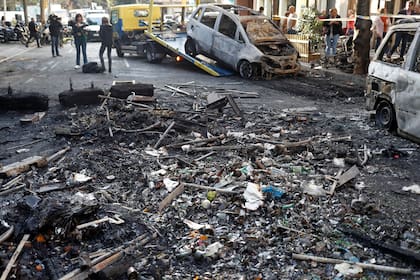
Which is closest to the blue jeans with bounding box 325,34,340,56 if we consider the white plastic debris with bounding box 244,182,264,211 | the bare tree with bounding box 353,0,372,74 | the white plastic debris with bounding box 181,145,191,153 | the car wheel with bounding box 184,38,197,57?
the bare tree with bounding box 353,0,372,74

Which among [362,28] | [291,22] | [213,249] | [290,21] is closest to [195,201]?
[213,249]

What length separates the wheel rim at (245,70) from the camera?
586 inches

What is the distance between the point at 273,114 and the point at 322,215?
4941mm

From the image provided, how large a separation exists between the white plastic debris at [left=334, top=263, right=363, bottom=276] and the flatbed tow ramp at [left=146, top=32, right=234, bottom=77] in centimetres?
1201

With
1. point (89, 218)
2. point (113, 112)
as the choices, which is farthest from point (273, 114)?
point (89, 218)

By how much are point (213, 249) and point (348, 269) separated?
4.16 feet

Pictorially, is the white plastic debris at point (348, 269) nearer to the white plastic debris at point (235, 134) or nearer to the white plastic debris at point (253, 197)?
the white plastic debris at point (253, 197)

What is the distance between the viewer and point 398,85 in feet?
25.1

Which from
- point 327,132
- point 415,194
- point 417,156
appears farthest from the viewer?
point 327,132

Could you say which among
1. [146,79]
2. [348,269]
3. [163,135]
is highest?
[146,79]

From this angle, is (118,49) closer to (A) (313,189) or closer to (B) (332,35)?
(B) (332,35)

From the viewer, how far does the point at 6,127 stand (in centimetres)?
897

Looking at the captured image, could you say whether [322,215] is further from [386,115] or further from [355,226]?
[386,115]

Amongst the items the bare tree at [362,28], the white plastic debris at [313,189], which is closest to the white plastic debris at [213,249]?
the white plastic debris at [313,189]
